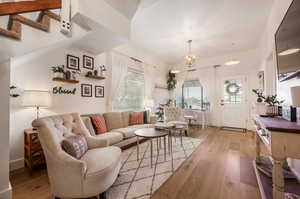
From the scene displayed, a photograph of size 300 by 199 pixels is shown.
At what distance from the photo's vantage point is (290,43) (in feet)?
4.87

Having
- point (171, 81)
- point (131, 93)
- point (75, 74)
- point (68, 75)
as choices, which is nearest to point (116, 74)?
point (131, 93)

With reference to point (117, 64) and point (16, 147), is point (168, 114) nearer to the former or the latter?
point (117, 64)

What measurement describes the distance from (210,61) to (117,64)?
4056 mm

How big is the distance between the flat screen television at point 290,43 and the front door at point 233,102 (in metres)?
3.65

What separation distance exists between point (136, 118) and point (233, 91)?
13.4 ft

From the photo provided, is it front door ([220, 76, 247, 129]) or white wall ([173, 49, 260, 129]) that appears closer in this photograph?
white wall ([173, 49, 260, 129])

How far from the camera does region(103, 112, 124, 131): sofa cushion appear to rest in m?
3.19

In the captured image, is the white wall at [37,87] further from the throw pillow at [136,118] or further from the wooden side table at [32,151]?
the throw pillow at [136,118]

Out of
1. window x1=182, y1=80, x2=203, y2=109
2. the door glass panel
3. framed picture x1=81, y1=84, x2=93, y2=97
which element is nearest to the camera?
framed picture x1=81, y1=84, x2=93, y2=97

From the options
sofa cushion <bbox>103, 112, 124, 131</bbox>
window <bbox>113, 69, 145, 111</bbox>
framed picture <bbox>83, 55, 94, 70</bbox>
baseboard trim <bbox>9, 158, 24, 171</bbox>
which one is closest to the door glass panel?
window <bbox>113, 69, 145, 111</bbox>

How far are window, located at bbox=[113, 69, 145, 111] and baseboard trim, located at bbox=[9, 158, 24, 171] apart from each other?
2.18 metres

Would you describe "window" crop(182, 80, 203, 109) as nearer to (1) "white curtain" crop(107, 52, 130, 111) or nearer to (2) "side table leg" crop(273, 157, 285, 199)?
(1) "white curtain" crop(107, 52, 130, 111)

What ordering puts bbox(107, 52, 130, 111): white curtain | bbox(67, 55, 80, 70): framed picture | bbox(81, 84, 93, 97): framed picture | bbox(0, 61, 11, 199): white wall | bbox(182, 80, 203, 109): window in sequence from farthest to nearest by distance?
bbox(182, 80, 203, 109): window → bbox(107, 52, 130, 111): white curtain → bbox(81, 84, 93, 97): framed picture → bbox(67, 55, 80, 70): framed picture → bbox(0, 61, 11, 199): white wall

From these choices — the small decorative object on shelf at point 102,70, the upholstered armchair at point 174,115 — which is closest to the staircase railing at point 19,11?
the small decorative object on shelf at point 102,70
